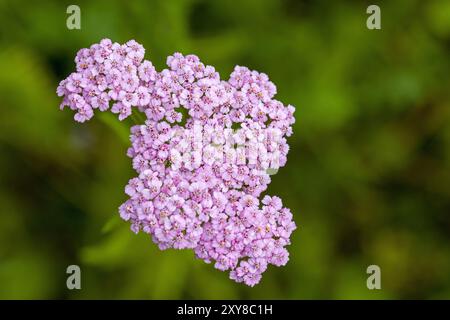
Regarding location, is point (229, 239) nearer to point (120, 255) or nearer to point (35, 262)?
point (120, 255)

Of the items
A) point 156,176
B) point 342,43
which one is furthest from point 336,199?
point 156,176

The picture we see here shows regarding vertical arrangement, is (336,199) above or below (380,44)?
below

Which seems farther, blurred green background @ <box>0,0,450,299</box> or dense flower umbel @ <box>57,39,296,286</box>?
blurred green background @ <box>0,0,450,299</box>

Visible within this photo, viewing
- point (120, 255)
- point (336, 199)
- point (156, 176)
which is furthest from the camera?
point (336, 199)

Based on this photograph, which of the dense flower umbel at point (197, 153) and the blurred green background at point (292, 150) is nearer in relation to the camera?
the dense flower umbel at point (197, 153)
